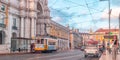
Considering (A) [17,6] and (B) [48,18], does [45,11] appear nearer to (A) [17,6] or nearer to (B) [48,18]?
(B) [48,18]

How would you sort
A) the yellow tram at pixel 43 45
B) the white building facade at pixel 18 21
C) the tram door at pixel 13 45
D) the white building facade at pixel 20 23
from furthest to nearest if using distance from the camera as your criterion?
the white building facade at pixel 20 23
the white building facade at pixel 18 21
the tram door at pixel 13 45
the yellow tram at pixel 43 45

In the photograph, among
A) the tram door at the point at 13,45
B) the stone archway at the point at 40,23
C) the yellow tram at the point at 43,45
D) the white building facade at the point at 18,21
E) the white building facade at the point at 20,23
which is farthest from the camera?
the stone archway at the point at 40,23

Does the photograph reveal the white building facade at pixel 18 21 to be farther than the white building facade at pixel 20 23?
No

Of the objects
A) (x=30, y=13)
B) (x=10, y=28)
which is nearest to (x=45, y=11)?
(x=30, y=13)

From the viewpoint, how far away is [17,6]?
241ft

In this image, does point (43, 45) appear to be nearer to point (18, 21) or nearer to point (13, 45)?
point (13, 45)

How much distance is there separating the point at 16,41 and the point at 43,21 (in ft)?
96.6

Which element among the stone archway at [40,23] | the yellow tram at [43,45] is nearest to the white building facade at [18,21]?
the stone archway at [40,23]

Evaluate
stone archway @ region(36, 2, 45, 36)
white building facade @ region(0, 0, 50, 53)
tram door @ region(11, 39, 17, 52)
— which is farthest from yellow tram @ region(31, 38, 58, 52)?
stone archway @ region(36, 2, 45, 36)

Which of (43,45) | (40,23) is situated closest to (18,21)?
(40,23)

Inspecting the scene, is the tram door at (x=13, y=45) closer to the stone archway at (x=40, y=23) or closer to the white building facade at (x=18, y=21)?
the white building facade at (x=18, y=21)

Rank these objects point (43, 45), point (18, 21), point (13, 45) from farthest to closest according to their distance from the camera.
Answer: point (18, 21)
point (13, 45)
point (43, 45)

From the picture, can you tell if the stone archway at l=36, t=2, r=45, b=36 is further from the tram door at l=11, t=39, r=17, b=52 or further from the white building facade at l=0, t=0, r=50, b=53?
the tram door at l=11, t=39, r=17, b=52

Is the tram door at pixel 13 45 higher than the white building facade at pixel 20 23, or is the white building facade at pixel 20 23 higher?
the white building facade at pixel 20 23
